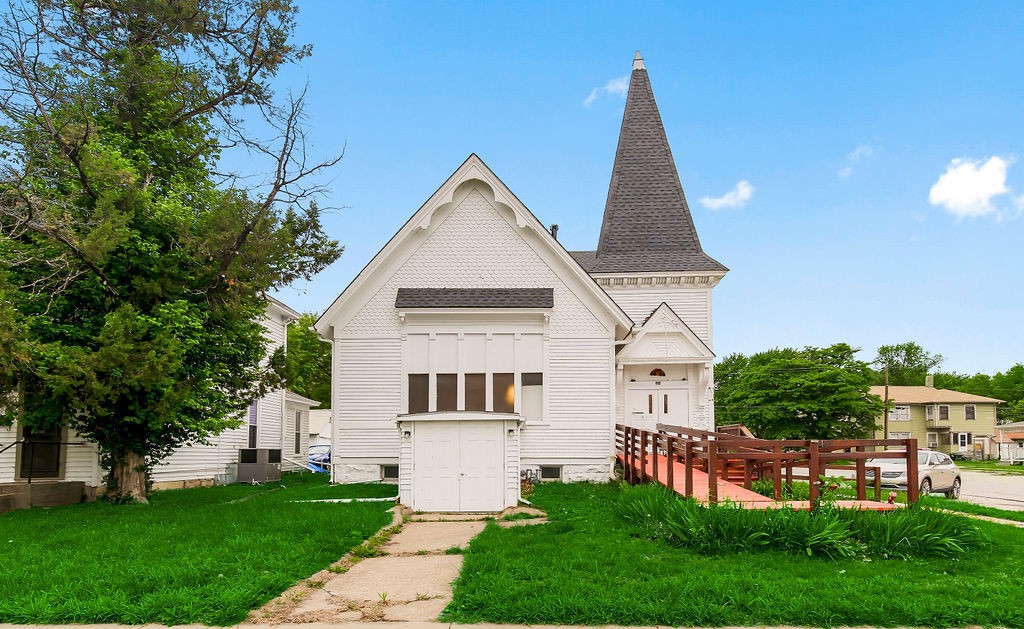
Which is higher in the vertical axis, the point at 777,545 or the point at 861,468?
the point at 861,468

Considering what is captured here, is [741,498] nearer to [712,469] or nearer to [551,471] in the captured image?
[712,469]

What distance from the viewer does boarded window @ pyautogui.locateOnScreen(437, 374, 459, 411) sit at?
19.7 metres

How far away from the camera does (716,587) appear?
7762mm

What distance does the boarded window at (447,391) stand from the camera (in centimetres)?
1969

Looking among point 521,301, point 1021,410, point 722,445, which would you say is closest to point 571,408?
point 521,301

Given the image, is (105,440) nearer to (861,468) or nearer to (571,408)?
(571,408)

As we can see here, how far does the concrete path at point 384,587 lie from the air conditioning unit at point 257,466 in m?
12.7

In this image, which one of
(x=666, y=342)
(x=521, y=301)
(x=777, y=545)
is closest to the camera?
(x=777, y=545)

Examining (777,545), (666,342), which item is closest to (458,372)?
(666,342)

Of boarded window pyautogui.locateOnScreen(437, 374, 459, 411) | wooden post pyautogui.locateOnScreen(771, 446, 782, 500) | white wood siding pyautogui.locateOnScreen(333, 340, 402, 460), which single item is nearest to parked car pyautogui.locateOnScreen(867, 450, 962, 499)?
wooden post pyautogui.locateOnScreen(771, 446, 782, 500)

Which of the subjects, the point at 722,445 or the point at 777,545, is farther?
the point at 722,445

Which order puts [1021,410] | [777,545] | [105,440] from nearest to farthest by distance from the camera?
[777,545] < [105,440] < [1021,410]

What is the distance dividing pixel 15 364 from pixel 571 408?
482 inches

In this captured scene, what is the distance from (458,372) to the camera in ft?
64.6
